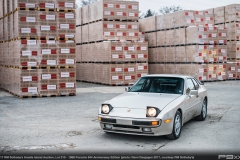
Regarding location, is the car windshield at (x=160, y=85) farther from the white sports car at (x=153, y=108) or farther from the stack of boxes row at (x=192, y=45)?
the stack of boxes row at (x=192, y=45)

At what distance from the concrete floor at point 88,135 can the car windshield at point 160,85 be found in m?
1.00

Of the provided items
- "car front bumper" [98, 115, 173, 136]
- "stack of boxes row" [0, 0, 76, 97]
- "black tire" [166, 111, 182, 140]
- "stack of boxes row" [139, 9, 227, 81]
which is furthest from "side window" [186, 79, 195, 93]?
"stack of boxes row" [139, 9, 227, 81]

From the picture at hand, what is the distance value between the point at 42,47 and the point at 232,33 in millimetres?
14771

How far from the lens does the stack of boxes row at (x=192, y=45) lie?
69.4 feet

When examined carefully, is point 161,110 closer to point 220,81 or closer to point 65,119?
point 65,119

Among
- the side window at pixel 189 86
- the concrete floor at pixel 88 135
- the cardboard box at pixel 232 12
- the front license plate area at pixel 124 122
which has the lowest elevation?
the concrete floor at pixel 88 135

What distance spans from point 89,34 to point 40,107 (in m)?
10.7

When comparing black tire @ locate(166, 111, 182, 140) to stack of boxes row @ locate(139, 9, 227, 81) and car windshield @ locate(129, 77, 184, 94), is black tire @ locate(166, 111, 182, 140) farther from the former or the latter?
stack of boxes row @ locate(139, 9, 227, 81)

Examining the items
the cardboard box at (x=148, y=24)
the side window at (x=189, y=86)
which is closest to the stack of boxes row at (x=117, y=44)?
the cardboard box at (x=148, y=24)

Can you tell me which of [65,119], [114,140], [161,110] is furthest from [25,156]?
[65,119]

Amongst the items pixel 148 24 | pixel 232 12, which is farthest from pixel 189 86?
pixel 148 24

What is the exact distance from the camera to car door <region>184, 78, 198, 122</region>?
754cm

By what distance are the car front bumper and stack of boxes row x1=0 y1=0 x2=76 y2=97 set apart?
818 cm

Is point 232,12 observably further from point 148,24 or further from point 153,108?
point 153,108
